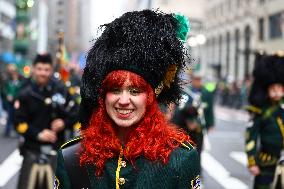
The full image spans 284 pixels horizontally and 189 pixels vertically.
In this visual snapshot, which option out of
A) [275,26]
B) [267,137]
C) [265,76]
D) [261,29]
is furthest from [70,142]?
[261,29]

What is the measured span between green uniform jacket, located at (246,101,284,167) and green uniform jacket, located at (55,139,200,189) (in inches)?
147

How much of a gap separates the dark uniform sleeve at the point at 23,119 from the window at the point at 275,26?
4023 centimetres

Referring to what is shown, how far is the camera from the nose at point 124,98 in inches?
123

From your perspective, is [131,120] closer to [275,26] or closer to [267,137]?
[267,137]

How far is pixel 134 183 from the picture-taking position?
3180 mm

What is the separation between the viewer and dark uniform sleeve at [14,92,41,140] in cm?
693

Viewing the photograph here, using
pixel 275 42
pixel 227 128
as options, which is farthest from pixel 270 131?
pixel 275 42

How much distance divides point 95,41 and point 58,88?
13.1 ft

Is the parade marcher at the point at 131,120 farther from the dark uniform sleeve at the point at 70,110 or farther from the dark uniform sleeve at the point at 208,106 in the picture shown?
the dark uniform sleeve at the point at 208,106

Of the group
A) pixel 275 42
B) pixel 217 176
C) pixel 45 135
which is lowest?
pixel 217 176

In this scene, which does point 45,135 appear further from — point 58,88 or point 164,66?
point 164,66

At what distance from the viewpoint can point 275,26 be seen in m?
48.2

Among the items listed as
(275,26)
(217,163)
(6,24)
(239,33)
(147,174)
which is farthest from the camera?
(6,24)

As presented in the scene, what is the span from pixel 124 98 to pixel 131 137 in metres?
0.22
